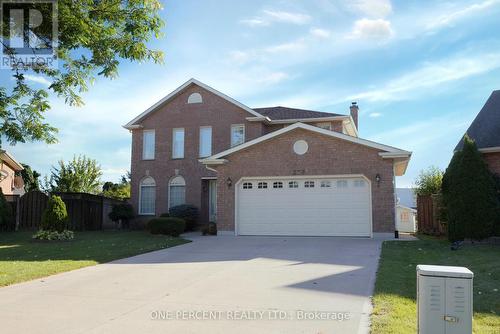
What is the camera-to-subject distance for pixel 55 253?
13.7 meters

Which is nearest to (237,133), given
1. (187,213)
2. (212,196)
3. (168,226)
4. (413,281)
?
(212,196)

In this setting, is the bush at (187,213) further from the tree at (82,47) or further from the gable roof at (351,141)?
the tree at (82,47)

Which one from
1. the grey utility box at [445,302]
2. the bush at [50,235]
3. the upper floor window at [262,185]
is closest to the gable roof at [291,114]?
the upper floor window at [262,185]

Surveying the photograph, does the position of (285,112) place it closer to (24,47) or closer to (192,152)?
(192,152)

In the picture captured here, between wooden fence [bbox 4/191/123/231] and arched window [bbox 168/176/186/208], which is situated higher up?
arched window [bbox 168/176/186/208]

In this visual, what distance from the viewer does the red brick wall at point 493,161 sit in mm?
17000

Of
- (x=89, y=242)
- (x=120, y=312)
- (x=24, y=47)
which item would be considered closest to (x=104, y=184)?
(x=89, y=242)

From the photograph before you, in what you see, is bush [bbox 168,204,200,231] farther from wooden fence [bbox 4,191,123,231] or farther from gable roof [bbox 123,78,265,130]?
A: gable roof [bbox 123,78,265,130]

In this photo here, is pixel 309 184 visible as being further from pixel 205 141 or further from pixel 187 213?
pixel 205 141

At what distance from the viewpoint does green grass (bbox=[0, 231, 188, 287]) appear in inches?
416

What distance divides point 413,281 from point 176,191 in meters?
19.5

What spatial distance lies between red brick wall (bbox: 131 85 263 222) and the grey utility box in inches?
833

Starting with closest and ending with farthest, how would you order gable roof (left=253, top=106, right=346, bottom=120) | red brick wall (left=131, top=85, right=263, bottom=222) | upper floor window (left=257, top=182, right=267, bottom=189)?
upper floor window (left=257, top=182, right=267, bottom=189) < red brick wall (left=131, top=85, right=263, bottom=222) < gable roof (left=253, top=106, right=346, bottom=120)

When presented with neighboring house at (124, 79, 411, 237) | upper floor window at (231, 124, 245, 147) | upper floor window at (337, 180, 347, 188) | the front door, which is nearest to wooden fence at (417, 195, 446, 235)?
neighboring house at (124, 79, 411, 237)
